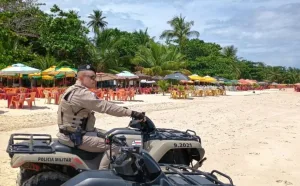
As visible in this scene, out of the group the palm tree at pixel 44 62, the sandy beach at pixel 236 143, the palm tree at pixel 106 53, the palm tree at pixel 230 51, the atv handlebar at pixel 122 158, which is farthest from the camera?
the palm tree at pixel 230 51

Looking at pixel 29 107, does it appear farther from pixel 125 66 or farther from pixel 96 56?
pixel 125 66

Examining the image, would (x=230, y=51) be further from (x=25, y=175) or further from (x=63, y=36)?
(x=25, y=175)

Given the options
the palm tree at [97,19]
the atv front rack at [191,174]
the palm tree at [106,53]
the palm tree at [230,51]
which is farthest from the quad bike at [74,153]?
the palm tree at [230,51]

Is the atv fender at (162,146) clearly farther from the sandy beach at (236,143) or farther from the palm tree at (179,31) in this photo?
the palm tree at (179,31)

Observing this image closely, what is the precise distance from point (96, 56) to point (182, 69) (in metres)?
11.0

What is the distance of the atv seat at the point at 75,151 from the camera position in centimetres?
395

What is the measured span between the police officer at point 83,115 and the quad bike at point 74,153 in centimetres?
9

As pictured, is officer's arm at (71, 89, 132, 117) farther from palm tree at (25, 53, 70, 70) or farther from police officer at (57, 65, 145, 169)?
palm tree at (25, 53, 70, 70)

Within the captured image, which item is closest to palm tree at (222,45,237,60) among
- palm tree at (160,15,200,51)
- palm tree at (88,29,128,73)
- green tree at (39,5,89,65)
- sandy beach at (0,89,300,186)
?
palm tree at (160,15,200,51)

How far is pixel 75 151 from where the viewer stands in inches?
157

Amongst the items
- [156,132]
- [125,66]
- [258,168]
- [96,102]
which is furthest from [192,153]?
[125,66]

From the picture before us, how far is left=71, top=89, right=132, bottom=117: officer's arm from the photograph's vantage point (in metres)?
3.99

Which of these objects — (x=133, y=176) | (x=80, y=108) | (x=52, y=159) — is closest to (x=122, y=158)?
(x=133, y=176)

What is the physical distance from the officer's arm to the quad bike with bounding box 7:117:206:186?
22cm
